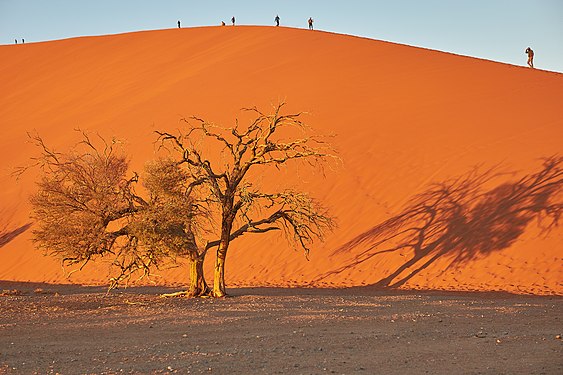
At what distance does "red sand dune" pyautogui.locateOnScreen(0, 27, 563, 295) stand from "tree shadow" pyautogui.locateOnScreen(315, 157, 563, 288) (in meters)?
0.13

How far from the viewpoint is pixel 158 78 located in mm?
48312

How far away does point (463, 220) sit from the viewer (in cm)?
2545

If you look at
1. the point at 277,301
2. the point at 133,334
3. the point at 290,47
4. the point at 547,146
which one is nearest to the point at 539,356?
the point at 133,334

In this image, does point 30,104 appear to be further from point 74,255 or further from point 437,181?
point 74,255

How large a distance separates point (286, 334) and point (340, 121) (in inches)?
857

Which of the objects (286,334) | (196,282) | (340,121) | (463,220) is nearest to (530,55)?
(340,121)

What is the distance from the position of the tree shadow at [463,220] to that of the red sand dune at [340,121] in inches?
5.2

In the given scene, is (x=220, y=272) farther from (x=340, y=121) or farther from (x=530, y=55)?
(x=530, y=55)

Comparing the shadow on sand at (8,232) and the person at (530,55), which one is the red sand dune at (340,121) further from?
the person at (530,55)

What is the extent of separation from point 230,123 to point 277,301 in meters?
18.6

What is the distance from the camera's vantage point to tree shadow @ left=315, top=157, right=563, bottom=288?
24.0 m

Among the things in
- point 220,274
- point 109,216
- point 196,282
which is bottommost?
point 196,282

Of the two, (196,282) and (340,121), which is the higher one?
(340,121)

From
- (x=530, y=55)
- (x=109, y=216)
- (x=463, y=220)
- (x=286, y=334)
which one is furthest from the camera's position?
(x=530, y=55)
